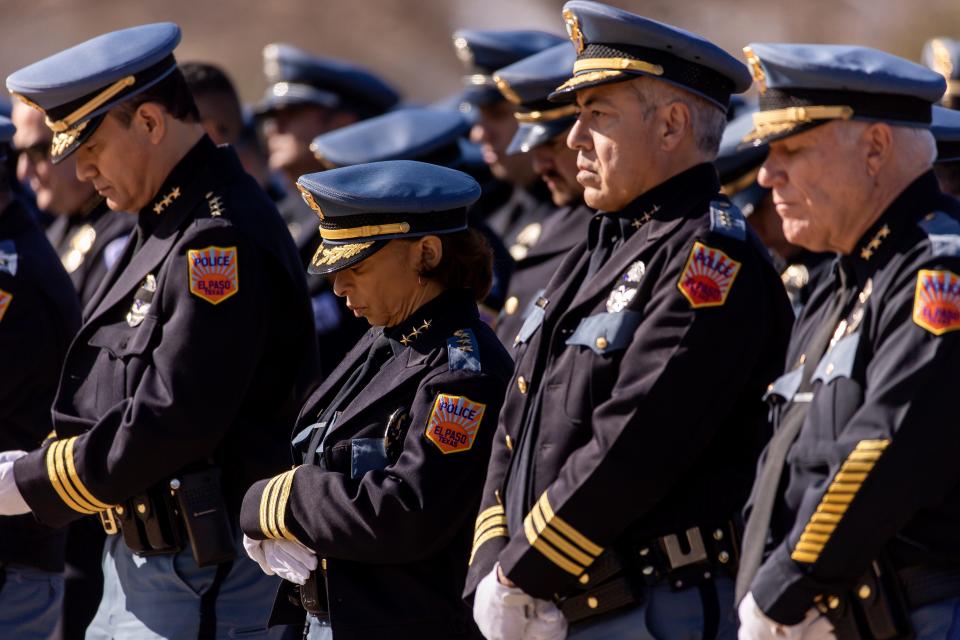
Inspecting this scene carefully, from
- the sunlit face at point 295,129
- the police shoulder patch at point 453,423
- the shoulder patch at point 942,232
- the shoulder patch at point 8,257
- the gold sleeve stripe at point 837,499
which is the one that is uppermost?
the shoulder patch at point 942,232

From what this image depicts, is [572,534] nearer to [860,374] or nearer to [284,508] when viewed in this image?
[860,374]

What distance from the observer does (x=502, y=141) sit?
7797 millimetres

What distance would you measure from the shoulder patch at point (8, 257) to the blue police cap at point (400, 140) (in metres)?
1.94

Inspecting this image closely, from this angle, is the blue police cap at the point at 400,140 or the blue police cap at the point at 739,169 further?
the blue police cap at the point at 400,140

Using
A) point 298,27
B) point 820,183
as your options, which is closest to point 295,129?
point 820,183

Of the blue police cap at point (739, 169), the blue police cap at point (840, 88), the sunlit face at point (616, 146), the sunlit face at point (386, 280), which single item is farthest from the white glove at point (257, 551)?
the blue police cap at point (739, 169)

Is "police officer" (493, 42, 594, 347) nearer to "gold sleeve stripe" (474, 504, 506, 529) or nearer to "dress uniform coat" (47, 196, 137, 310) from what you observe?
"dress uniform coat" (47, 196, 137, 310)

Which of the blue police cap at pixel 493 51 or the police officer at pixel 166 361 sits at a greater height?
the police officer at pixel 166 361

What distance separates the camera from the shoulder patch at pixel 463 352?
4527 mm

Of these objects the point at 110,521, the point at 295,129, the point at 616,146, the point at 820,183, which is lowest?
the point at 295,129

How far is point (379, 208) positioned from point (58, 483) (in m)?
1.35

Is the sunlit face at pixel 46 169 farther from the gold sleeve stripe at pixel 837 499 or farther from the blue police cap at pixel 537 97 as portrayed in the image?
the gold sleeve stripe at pixel 837 499

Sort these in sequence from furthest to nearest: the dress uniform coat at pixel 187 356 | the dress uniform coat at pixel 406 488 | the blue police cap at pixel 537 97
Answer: the blue police cap at pixel 537 97, the dress uniform coat at pixel 187 356, the dress uniform coat at pixel 406 488

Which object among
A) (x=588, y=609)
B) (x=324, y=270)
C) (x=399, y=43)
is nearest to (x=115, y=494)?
(x=324, y=270)
